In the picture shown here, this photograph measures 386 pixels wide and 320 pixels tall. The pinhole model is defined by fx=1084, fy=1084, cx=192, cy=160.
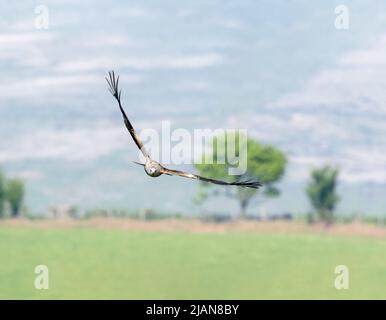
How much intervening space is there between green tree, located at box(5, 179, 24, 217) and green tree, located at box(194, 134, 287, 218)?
1530cm

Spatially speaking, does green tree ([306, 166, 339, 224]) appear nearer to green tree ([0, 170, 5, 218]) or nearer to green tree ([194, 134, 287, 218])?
green tree ([194, 134, 287, 218])

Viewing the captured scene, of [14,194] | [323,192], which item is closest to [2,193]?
[14,194]

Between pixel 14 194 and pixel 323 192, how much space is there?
86.4 feet

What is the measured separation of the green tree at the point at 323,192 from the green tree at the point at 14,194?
80.1 feet

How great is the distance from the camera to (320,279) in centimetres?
6894

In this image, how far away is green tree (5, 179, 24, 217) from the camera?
9162 centimetres

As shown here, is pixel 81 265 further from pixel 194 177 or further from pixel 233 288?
pixel 194 177

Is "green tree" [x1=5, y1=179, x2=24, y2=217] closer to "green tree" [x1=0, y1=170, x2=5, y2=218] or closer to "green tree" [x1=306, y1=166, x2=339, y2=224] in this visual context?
"green tree" [x1=0, y1=170, x2=5, y2=218]

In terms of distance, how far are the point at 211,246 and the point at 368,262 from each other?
14.0 m

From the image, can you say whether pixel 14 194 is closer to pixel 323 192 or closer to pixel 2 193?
pixel 2 193

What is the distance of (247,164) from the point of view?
93625mm

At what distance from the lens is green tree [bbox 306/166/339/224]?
3445 inches

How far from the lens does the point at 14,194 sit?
9300cm
